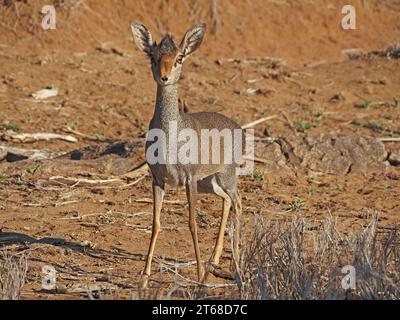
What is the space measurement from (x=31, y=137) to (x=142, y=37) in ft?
17.5

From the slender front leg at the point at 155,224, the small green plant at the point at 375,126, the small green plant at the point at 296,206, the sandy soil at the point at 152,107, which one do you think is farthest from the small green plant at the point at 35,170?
the small green plant at the point at 375,126

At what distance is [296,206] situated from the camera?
33.9ft

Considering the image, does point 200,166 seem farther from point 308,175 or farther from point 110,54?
point 110,54

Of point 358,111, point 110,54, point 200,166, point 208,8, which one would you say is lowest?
point 200,166

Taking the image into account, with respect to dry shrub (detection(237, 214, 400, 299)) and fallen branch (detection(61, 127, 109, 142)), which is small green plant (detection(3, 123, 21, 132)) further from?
dry shrub (detection(237, 214, 400, 299))

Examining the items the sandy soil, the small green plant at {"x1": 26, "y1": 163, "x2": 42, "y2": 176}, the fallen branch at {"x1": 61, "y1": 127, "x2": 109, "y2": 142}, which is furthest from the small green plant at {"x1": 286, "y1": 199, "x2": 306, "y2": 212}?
the fallen branch at {"x1": 61, "y1": 127, "x2": 109, "y2": 142}

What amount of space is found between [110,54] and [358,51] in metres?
5.72

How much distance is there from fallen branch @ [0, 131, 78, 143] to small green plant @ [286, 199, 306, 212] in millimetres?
3964

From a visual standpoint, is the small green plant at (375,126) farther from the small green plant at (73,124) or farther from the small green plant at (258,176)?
the small green plant at (73,124)

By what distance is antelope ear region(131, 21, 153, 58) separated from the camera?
7702 millimetres

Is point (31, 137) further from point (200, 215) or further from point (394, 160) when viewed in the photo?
point (394, 160)

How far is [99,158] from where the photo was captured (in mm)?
11469

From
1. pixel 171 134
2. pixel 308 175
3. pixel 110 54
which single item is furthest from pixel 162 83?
pixel 110 54
